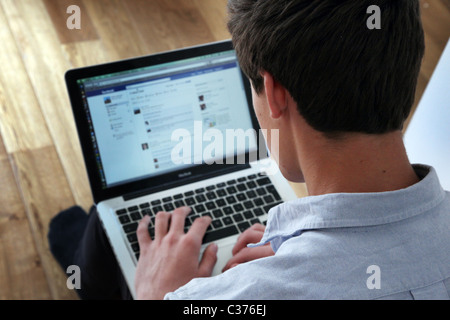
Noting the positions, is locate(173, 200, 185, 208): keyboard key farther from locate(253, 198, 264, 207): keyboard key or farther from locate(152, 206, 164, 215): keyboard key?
locate(253, 198, 264, 207): keyboard key

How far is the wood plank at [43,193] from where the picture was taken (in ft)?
5.36

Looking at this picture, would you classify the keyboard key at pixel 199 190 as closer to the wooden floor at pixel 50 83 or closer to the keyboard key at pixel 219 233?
the keyboard key at pixel 219 233

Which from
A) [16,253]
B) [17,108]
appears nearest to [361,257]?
[16,253]

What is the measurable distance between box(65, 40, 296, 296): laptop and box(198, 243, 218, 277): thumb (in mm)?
61

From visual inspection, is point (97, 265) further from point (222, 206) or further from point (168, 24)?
point (168, 24)

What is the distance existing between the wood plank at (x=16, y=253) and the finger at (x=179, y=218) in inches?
29.2

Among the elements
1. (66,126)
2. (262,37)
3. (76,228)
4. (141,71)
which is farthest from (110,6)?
(262,37)

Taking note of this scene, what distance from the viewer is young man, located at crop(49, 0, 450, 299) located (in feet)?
2.10

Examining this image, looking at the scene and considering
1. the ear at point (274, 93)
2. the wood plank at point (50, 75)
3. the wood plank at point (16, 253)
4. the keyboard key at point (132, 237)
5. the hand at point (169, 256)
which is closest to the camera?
the ear at point (274, 93)

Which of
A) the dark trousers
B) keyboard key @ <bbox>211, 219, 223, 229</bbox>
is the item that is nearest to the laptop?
keyboard key @ <bbox>211, 219, 223, 229</bbox>

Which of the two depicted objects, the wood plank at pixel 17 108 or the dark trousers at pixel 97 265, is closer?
the dark trousers at pixel 97 265

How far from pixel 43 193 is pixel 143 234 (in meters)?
0.88

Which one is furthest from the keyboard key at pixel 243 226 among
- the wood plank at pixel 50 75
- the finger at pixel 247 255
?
the wood plank at pixel 50 75

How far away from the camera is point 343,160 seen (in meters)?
0.72
